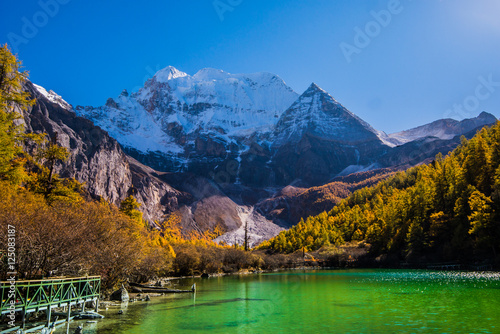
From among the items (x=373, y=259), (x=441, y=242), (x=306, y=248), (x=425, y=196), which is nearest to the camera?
(x=441, y=242)

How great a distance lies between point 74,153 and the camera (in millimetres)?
170000

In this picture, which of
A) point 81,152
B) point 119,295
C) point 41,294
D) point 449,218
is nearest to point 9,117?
point 41,294

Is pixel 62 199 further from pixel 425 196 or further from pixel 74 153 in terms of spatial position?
pixel 74 153

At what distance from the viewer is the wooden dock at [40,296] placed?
1738 cm

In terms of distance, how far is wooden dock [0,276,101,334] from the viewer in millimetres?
17375

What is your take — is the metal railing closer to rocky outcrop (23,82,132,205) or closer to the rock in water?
the rock in water

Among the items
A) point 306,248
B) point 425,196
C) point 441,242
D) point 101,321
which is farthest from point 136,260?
point 306,248

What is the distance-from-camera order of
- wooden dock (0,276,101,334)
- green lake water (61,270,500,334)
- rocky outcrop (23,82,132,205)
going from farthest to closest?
rocky outcrop (23,82,132,205)
green lake water (61,270,500,334)
wooden dock (0,276,101,334)

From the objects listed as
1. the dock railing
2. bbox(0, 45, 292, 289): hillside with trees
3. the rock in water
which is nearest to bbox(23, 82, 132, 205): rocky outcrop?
bbox(0, 45, 292, 289): hillside with trees

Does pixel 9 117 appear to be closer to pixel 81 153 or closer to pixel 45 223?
pixel 45 223

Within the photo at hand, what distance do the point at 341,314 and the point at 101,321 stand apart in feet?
62.2

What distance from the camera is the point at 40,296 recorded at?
20047 mm

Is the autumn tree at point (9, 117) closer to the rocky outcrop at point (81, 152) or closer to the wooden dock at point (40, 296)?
the wooden dock at point (40, 296)

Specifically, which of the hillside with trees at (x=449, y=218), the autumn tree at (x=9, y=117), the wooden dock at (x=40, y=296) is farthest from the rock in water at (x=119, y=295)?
the hillside with trees at (x=449, y=218)
